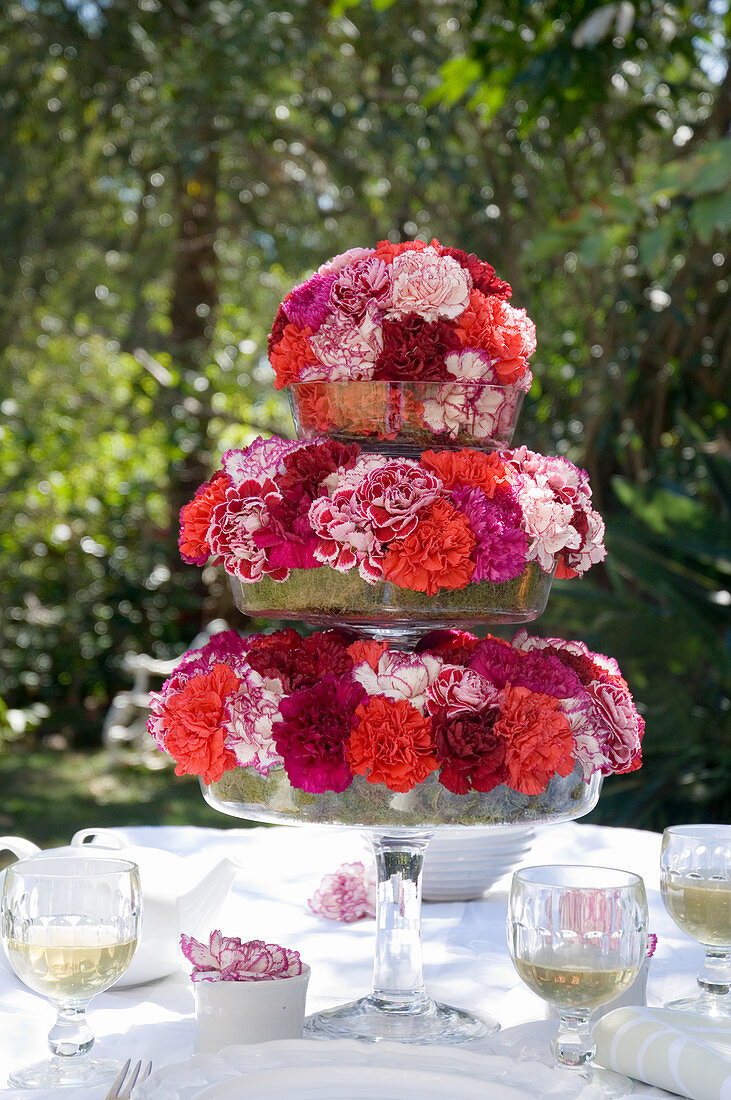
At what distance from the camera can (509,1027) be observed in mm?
1201

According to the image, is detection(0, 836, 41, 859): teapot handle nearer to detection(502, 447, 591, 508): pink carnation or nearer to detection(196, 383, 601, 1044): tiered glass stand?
detection(196, 383, 601, 1044): tiered glass stand

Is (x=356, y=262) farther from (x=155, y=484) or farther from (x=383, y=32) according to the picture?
(x=155, y=484)

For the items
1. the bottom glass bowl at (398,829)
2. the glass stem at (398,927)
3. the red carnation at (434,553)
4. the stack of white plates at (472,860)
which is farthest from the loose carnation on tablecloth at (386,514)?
the stack of white plates at (472,860)

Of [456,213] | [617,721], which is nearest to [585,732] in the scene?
[617,721]

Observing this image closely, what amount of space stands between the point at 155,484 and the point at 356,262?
8.66 meters

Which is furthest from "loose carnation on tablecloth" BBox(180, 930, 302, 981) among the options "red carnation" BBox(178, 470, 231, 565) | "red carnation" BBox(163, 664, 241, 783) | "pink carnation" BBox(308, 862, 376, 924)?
"pink carnation" BBox(308, 862, 376, 924)

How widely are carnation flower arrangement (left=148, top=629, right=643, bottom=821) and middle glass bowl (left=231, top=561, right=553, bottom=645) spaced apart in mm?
35

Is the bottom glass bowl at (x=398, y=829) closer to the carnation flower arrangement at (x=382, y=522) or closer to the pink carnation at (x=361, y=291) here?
the carnation flower arrangement at (x=382, y=522)

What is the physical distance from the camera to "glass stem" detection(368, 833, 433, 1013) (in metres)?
1.27

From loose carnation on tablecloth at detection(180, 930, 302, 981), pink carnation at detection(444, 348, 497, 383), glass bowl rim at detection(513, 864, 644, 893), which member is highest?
pink carnation at detection(444, 348, 497, 383)

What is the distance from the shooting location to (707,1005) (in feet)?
4.21

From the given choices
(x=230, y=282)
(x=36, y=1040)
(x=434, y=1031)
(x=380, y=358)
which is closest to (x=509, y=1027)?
(x=434, y=1031)

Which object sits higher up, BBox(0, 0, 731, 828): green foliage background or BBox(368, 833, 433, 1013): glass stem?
BBox(0, 0, 731, 828): green foliage background

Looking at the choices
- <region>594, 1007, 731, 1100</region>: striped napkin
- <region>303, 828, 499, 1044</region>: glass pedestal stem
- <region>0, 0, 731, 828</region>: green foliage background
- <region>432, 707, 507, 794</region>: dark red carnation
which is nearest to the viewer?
<region>594, 1007, 731, 1100</region>: striped napkin
